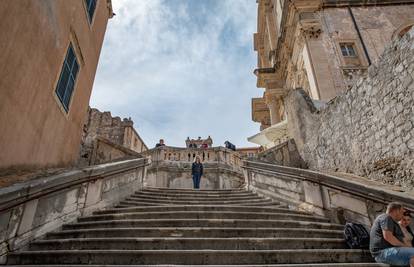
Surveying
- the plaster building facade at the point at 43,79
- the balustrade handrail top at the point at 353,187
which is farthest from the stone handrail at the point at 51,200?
the balustrade handrail top at the point at 353,187

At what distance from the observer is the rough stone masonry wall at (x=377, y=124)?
4691 mm

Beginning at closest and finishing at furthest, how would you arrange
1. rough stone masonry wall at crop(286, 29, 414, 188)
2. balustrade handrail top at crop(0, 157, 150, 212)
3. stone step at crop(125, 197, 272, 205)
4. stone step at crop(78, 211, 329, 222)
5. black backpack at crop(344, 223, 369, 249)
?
balustrade handrail top at crop(0, 157, 150, 212) < black backpack at crop(344, 223, 369, 249) < rough stone masonry wall at crop(286, 29, 414, 188) < stone step at crop(78, 211, 329, 222) < stone step at crop(125, 197, 272, 205)

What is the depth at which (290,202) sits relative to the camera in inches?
237

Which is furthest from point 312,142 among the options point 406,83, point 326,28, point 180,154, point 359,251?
point 326,28

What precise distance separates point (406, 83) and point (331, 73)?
934 centimetres

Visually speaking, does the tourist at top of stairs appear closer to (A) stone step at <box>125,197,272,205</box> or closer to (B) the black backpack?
(B) the black backpack

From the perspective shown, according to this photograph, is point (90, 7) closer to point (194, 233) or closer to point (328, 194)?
point (194, 233)

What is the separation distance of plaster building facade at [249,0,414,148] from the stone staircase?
27.9 feet

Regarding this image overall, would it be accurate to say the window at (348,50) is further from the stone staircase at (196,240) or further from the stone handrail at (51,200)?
the stone handrail at (51,200)

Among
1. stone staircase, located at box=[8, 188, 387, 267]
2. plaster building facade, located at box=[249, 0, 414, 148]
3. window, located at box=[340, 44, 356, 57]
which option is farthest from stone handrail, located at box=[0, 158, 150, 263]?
window, located at box=[340, 44, 356, 57]

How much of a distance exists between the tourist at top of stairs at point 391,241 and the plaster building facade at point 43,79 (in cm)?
639

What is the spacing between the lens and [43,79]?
586 centimetres

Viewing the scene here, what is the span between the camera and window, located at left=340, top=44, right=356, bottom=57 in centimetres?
1419

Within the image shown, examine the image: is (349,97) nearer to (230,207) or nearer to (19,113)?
(230,207)
